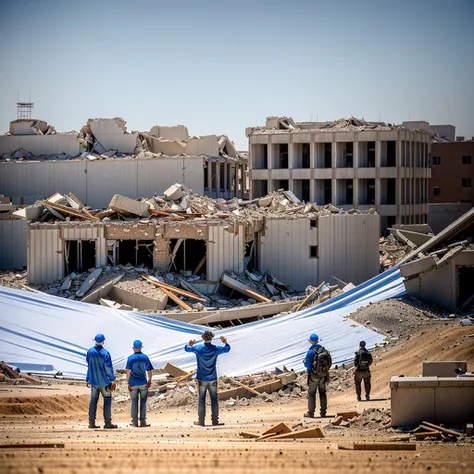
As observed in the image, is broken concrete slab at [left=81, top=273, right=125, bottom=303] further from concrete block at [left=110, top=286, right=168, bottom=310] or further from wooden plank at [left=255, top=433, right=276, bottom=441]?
wooden plank at [left=255, top=433, right=276, bottom=441]

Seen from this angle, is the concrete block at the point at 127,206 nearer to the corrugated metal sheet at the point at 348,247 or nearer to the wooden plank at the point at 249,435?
the corrugated metal sheet at the point at 348,247

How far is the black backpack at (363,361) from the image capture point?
16984 millimetres

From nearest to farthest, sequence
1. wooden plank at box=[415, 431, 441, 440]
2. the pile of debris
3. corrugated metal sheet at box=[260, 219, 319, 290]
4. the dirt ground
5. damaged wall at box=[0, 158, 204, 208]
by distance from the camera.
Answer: the dirt ground < wooden plank at box=[415, 431, 441, 440] < the pile of debris < corrugated metal sheet at box=[260, 219, 319, 290] < damaged wall at box=[0, 158, 204, 208]

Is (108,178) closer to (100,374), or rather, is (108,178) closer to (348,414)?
(100,374)

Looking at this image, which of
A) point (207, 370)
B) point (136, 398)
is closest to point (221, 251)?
point (207, 370)

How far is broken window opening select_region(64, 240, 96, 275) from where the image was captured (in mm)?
34031

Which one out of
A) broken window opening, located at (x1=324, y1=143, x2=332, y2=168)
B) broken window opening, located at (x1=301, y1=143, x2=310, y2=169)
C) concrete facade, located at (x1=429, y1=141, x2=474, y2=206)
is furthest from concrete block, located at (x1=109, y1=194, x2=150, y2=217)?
concrete facade, located at (x1=429, y1=141, x2=474, y2=206)

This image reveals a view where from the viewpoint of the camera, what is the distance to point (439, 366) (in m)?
15.1

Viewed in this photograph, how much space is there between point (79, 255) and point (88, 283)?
6.61ft

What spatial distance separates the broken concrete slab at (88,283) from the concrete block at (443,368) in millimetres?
18125

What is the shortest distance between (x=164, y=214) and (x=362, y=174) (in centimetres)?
1951

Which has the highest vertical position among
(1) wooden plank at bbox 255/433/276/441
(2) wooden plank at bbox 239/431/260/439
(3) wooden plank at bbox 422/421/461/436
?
(3) wooden plank at bbox 422/421/461/436

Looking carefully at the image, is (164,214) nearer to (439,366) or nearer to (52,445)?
(439,366)

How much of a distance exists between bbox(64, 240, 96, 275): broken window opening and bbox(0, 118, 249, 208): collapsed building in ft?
28.5
